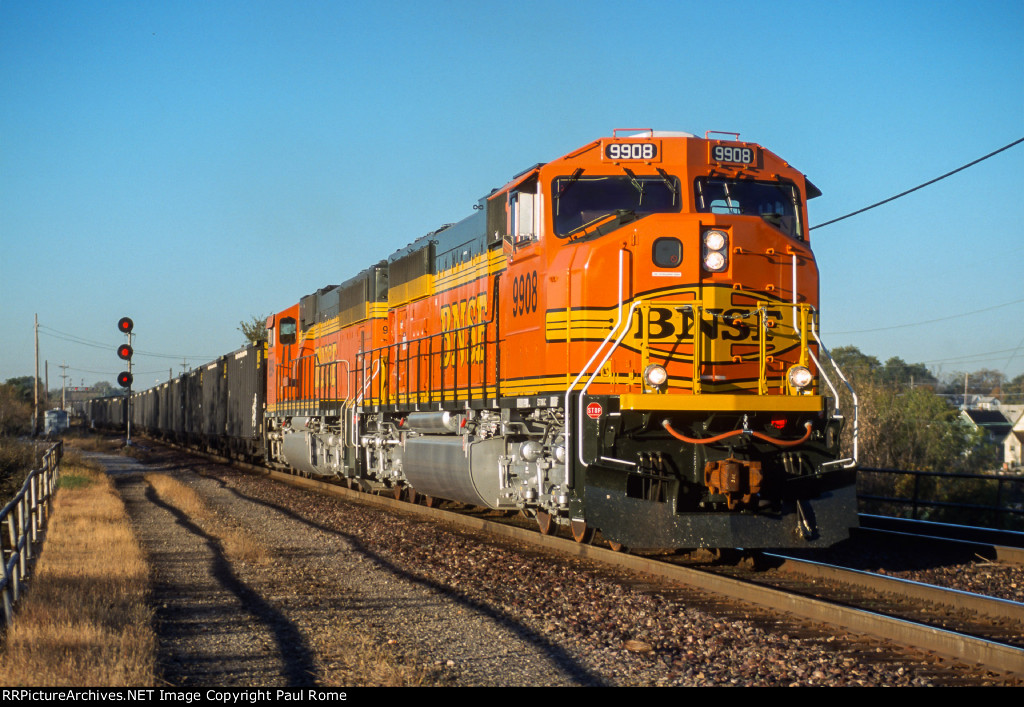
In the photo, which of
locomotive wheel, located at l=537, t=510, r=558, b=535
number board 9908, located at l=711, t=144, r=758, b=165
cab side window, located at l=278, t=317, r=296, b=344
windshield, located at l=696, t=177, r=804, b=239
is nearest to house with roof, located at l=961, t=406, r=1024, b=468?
cab side window, located at l=278, t=317, r=296, b=344

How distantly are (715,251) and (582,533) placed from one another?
3.41 metres

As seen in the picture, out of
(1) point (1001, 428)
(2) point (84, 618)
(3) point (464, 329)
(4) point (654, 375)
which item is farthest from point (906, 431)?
(1) point (1001, 428)

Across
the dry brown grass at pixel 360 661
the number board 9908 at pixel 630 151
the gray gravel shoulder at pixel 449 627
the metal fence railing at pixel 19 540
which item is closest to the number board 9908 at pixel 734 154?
the number board 9908 at pixel 630 151

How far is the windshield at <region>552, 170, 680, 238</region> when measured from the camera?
32.7ft

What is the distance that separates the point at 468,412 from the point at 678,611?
17.2ft

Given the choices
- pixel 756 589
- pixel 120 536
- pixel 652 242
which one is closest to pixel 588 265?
pixel 652 242

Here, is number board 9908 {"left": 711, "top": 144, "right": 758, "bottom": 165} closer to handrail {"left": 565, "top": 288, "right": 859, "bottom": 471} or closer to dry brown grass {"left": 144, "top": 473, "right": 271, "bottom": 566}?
handrail {"left": 565, "top": 288, "right": 859, "bottom": 471}

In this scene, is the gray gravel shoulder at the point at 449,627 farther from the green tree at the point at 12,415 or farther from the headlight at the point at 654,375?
the green tree at the point at 12,415

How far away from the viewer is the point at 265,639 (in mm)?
7047

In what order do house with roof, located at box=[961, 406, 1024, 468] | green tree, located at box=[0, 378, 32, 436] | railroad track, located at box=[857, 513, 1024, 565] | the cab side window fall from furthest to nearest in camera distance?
house with roof, located at box=[961, 406, 1024, 468] < green tree, located at box=[0, 378, 32, 436] < the cab side window < railroad track, located at box=[857, 513, 1024, 565]

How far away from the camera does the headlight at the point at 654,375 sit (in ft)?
29.5

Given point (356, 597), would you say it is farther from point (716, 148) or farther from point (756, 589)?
point (716, 148)

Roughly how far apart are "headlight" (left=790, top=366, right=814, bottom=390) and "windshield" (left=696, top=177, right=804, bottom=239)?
5.08 feet

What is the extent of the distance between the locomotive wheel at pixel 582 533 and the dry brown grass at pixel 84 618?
14.6 ft
